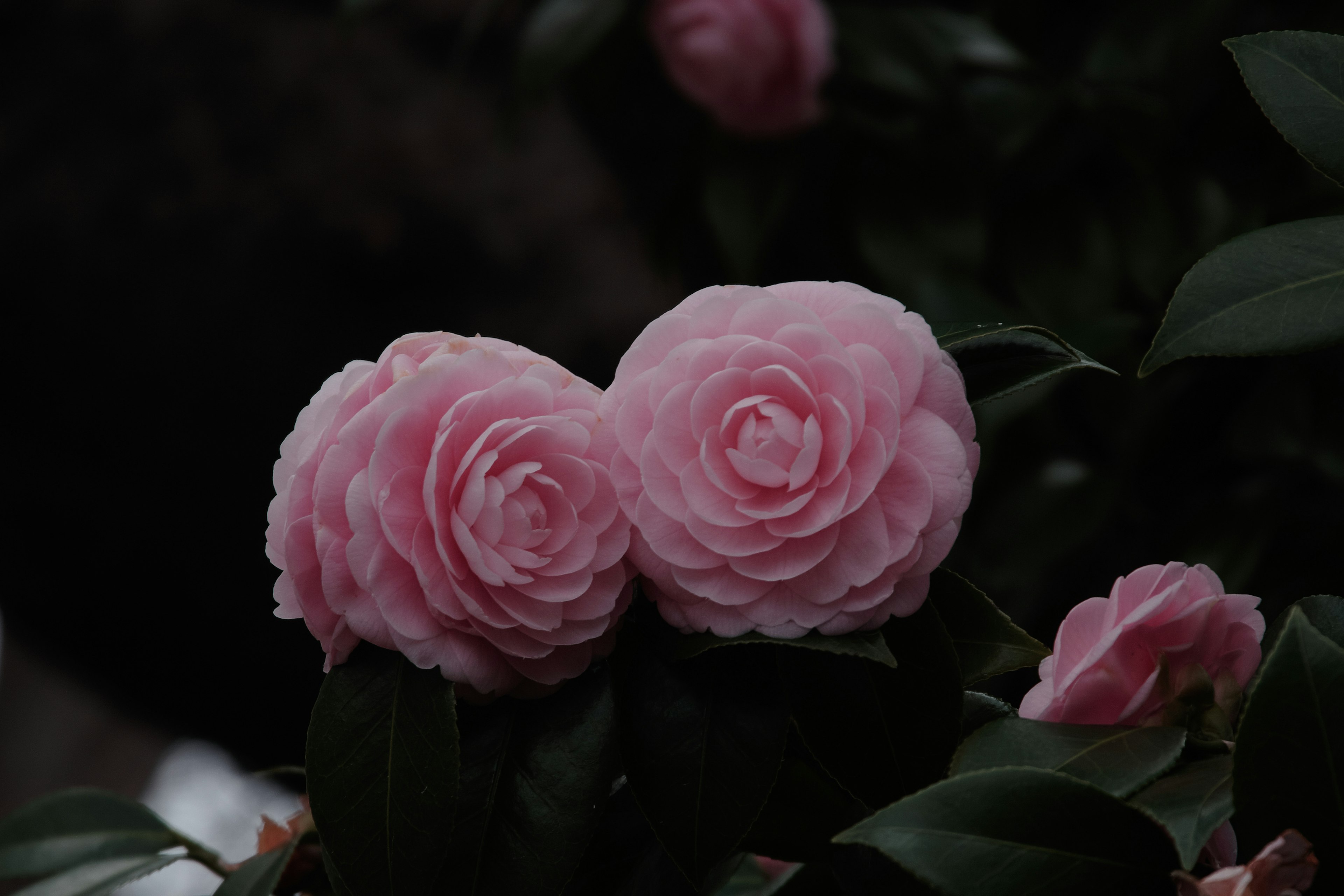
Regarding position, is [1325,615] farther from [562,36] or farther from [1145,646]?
[562,36]

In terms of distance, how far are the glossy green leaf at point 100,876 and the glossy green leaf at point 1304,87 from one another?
0.52 meters

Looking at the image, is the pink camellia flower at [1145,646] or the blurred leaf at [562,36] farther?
the blurred leaf at [562,36]

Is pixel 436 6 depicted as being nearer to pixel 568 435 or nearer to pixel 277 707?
pixel 277 707

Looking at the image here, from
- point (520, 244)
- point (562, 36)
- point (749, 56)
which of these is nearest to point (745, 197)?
point (749, 56)

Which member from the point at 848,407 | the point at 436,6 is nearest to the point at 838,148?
the point at 436,6

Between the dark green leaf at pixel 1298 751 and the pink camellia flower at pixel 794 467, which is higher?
the pink camellia flower at pixel 794 467

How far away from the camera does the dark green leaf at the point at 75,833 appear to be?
501 mm

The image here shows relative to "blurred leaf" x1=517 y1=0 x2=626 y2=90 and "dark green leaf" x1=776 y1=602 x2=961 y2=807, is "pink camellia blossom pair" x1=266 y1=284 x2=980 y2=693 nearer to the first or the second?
"dark green leaf" x1=776 y1=602 x2=961 y2=807

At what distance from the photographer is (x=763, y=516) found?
31 centimetres

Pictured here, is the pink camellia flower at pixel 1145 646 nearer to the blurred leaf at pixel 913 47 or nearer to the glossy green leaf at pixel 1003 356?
the glossy green leaf at pixel 1003 356

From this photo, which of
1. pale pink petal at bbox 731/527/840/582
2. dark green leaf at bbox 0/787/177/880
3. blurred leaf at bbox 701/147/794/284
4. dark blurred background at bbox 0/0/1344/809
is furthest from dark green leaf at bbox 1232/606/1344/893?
blurred leaf at bbox 701/147/794/284

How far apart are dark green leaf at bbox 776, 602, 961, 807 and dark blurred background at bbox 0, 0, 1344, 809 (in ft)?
2.05

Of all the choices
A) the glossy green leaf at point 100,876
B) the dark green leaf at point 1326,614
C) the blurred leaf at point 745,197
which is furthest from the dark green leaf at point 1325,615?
the blurred leaf at point 745,197

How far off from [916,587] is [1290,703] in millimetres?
100
